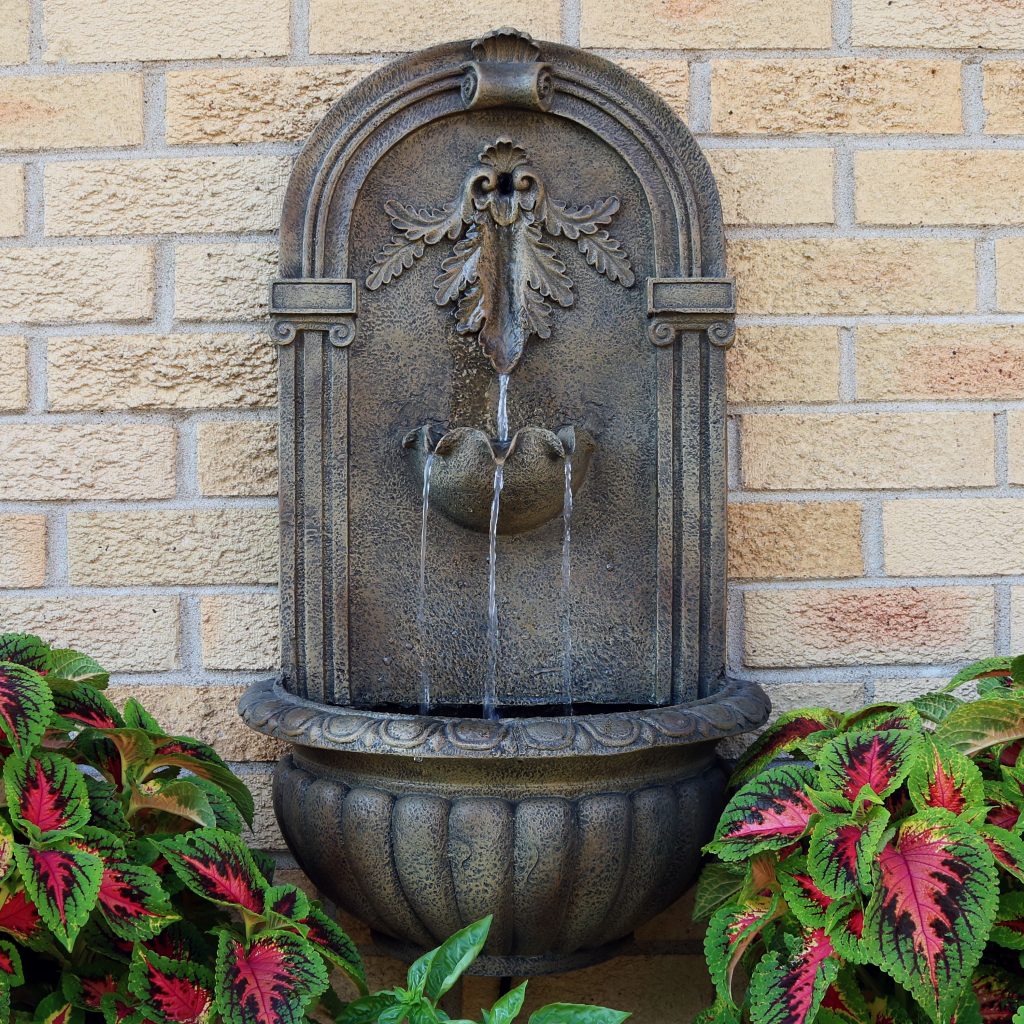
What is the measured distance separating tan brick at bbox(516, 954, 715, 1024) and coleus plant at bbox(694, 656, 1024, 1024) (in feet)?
1.39

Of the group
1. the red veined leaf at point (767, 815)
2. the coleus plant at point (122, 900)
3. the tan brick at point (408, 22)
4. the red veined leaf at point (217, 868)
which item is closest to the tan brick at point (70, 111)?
the tan brick at point (408, 22)

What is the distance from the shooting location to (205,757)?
1.26 meters

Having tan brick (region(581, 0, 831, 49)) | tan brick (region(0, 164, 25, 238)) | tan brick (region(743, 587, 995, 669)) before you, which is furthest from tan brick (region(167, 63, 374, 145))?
tan brick (region(743, 587, 995, 669))

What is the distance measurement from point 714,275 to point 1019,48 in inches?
23.3

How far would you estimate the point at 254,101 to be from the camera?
1.57 metres

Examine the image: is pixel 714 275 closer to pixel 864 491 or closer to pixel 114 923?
pixel 864 491

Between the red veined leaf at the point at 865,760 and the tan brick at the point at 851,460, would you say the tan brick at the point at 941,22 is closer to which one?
the tan brick at the point at 851,460

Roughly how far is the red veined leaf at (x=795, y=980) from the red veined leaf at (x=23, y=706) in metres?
0.72

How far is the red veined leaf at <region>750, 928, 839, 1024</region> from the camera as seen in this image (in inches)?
38.5

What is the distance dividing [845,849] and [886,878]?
4cm

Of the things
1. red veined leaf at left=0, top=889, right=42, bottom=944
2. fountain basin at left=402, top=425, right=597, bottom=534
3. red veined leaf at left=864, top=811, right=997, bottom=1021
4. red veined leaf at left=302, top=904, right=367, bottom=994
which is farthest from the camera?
fountain basin at left=402, top=425, right=597, bottom=534

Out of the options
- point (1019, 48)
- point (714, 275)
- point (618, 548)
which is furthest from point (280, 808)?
point (1019, 48)

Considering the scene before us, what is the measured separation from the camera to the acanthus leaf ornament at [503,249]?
1508 millimetres

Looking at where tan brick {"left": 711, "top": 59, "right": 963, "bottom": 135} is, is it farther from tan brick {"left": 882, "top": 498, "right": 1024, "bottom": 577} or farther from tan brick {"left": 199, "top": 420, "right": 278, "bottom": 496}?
tan brick {"left": 199, "top": 420, "right": 278, "bottom": 496}
